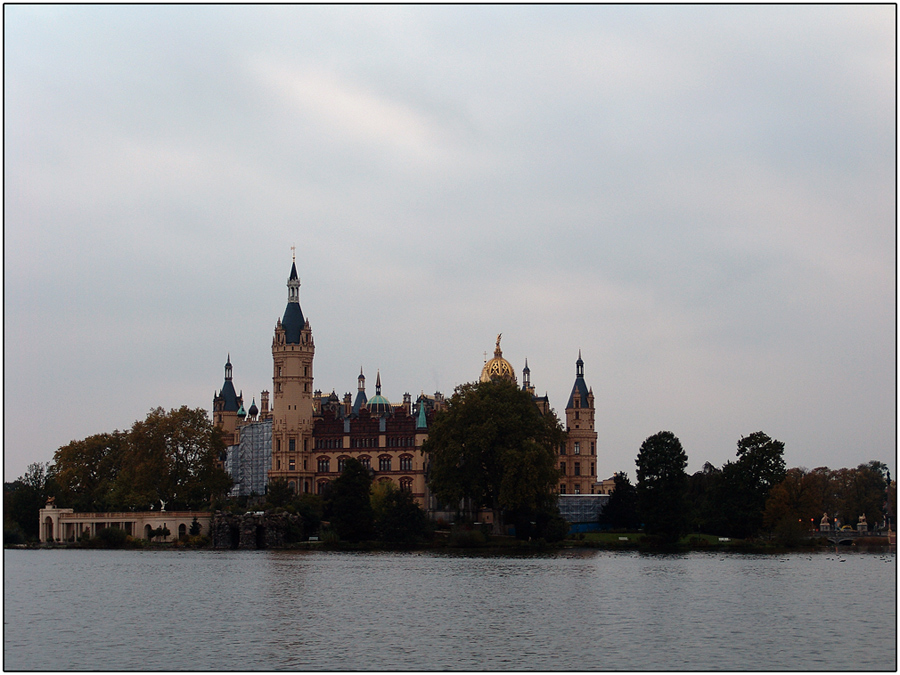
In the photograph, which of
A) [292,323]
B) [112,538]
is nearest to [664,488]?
[112,538]

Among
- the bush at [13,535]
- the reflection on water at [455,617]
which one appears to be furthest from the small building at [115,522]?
the reflection on water at [455,617]

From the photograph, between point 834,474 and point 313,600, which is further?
point 834,474

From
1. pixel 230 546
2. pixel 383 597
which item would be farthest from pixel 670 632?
pixel 230 546

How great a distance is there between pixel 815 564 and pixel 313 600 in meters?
38.3

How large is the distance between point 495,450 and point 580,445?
72.2 metres

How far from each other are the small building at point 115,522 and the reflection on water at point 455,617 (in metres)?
37.1

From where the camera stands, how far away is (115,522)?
11594 cm

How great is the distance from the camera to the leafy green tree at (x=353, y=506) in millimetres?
102062

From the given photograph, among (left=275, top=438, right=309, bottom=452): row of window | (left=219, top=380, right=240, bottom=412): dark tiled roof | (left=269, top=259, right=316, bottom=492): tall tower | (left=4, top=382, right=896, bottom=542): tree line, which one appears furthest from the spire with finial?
(left=219, top=380, right=240, bottom=412): dark tiled roof

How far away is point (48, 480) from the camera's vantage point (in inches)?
5007

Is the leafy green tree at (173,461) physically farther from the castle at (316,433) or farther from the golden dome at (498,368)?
the golden dome at (498,368)

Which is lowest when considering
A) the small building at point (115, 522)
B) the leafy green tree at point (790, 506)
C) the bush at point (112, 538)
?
the bush at point (112, 538)

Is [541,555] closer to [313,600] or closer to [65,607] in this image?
[313,600]

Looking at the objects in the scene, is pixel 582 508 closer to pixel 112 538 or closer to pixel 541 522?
pixel 541 522
